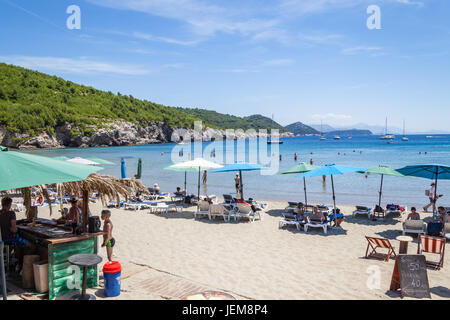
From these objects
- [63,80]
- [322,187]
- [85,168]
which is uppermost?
[63,80]

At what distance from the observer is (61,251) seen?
18.4ft

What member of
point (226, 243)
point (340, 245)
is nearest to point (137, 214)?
point (226, 243)

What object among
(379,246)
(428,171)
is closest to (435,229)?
(428,171)

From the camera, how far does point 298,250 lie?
891 centimetres

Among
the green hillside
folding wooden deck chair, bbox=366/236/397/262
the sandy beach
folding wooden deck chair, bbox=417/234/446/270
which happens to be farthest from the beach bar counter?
the green hillside

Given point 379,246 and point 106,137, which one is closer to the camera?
point 379,246

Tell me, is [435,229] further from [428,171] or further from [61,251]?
[61,251]

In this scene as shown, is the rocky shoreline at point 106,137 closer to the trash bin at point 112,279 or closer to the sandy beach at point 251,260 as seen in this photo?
the sandy beach at point 251,260

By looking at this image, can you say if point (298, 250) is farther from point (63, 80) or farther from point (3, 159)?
point (63, 80)

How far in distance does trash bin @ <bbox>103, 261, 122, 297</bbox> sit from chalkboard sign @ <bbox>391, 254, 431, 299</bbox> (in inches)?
201

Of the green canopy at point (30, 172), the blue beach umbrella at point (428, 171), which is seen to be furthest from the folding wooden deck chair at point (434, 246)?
the green canopy at point (30, 172)

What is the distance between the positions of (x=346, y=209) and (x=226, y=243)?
7.86m

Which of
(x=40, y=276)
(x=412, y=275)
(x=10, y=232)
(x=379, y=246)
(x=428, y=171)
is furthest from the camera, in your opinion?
(x=428, y=171)

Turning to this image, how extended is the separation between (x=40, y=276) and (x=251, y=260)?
4.56 meters
